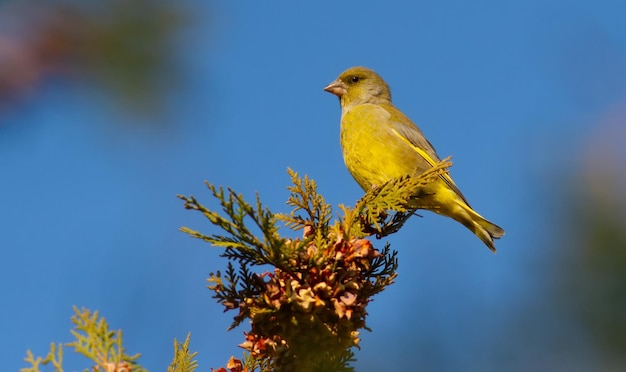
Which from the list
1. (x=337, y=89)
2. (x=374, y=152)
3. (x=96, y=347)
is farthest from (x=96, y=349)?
(x=337, y=89)

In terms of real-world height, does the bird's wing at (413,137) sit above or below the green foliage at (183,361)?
above

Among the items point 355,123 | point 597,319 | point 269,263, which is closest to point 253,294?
point 269,263

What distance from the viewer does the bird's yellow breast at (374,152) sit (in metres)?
5.24

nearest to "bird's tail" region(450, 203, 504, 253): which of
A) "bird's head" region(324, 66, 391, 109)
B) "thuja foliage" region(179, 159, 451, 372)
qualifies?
"bird's head" region(324, 66, 391, 109)

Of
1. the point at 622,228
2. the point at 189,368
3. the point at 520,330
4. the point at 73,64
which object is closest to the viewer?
the point at 73,64

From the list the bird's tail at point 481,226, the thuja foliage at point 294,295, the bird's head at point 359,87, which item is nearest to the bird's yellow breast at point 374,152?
the bird's tail at point 481,226

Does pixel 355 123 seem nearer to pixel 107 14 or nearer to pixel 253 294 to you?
pixel 253 294

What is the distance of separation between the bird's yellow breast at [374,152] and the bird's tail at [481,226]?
18.0 inches

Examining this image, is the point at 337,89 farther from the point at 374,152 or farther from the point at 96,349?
the point at 96,349

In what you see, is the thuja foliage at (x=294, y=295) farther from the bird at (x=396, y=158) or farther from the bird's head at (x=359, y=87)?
the bird's head at (x=359, y=87)

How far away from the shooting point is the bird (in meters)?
5.23

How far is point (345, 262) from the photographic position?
7.97 ft

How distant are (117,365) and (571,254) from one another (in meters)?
2.39

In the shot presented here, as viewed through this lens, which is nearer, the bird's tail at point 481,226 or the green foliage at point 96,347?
the green foliage at point 96,347
